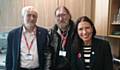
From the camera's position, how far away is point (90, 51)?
Result: 229 centimetres

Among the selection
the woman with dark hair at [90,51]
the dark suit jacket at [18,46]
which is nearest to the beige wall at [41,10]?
the dark suit jacket at [18,46]

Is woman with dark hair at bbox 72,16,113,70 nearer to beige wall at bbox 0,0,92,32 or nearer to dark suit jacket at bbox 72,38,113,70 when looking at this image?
dark suit jacket at bbox 72,38,113,70

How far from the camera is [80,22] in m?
2.32

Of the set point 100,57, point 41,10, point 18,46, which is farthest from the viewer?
point 41,10

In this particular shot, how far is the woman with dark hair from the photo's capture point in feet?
7.42

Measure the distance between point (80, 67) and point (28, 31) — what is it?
A: 0.77m

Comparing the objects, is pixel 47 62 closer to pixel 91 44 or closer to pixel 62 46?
pixel 62 46

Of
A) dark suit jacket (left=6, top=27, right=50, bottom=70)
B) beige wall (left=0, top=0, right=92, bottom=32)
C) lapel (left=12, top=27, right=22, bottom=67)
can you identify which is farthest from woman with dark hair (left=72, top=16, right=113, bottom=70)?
beige wall (left=0, top=0, right=92, bottom=32)

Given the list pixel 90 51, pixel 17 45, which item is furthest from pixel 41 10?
pixel 90 51

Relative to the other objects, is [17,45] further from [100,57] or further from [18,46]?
[100,57]

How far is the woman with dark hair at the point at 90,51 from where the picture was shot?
89.1 inches

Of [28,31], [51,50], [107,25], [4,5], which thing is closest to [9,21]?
[4,5]

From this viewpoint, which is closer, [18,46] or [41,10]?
[18,46]

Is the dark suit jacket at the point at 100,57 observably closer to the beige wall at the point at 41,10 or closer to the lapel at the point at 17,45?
the lapel at the point at 17,45
